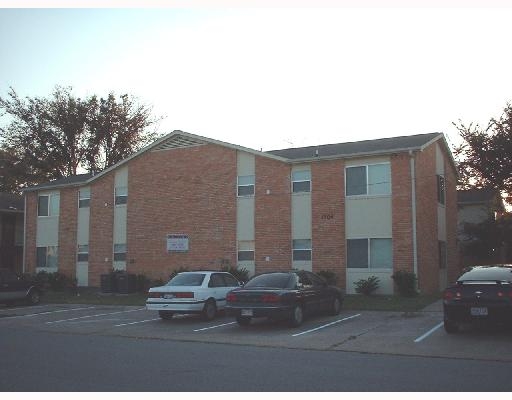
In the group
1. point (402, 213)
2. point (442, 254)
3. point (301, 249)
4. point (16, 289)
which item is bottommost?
point (16, 289)

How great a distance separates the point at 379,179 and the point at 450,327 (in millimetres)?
10515

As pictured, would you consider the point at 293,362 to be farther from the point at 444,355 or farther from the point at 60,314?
the point at 60,314

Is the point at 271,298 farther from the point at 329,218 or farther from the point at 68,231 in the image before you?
the point at 68,231

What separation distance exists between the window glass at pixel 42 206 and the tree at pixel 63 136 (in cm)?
1759

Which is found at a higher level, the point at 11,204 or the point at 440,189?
the point at 11,204

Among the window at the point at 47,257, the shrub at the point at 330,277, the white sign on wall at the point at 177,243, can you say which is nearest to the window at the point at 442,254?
the shrub at the point at 330,277

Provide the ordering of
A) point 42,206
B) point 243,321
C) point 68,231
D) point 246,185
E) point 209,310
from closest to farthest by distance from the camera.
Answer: point 243,321
point 209,310
point 246,185
point 68,231
point 42,206

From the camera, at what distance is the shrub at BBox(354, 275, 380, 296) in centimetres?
2228

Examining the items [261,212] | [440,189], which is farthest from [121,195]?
[440,189]

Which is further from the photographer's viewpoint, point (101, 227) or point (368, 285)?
point (101, 227)

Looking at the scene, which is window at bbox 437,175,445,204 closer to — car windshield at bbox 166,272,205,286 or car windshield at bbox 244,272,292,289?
car windshield at bbox 244,272,292,289

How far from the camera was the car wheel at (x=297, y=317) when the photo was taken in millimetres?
15000

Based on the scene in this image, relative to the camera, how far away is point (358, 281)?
2278 centimetres

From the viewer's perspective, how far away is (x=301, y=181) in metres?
24.7
